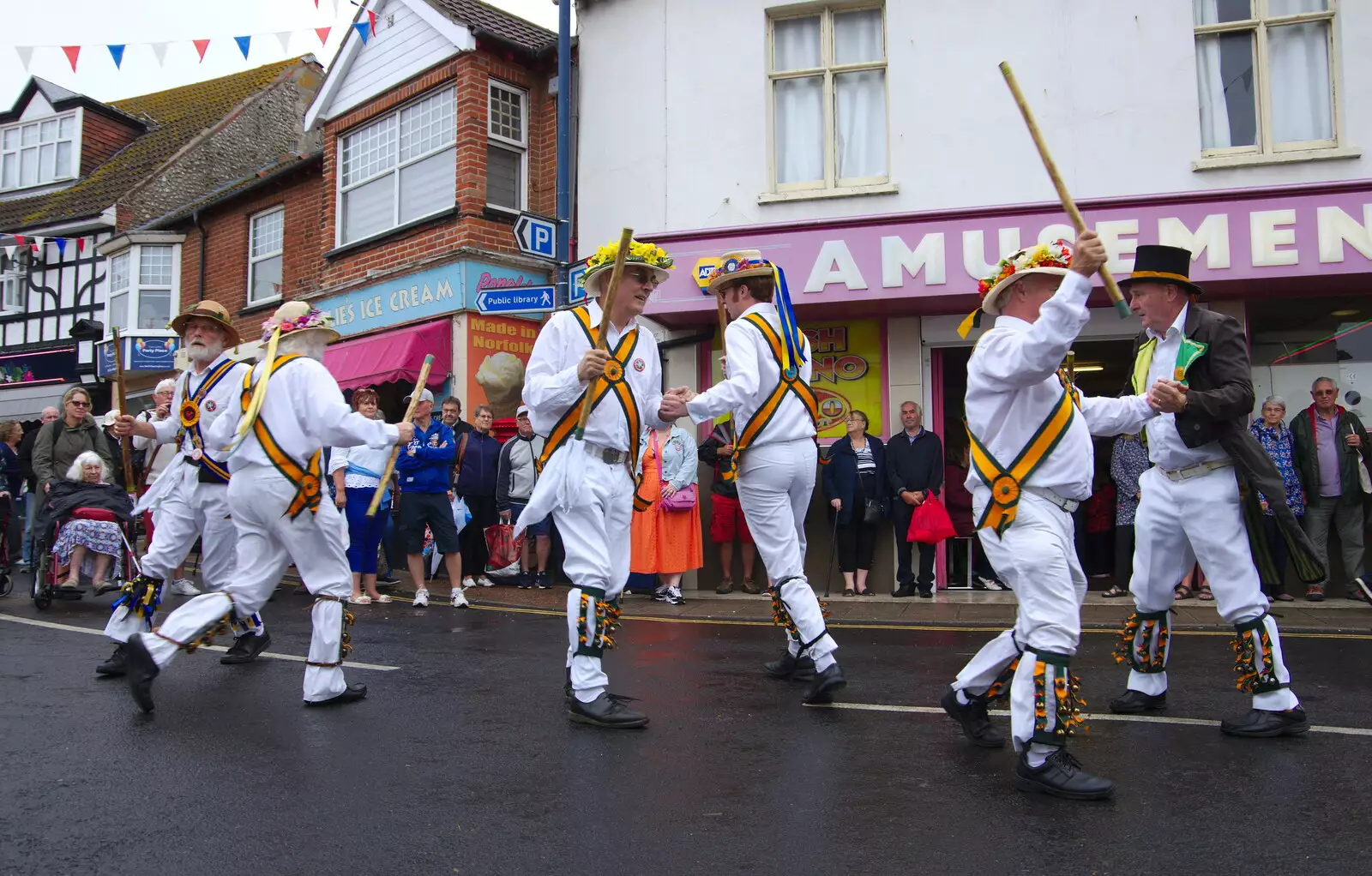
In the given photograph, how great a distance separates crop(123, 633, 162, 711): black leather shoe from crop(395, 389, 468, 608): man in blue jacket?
16.2ft

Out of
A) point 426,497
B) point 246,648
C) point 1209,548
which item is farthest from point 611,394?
point 426,497

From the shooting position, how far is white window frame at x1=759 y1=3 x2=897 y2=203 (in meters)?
12.2

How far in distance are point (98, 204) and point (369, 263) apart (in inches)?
499

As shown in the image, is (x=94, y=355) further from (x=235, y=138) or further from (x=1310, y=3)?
(x=1310, y=3)

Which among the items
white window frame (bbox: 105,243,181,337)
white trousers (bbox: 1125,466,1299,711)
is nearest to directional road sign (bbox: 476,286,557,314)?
white trousers (bbox: 1125,466,1299,711)

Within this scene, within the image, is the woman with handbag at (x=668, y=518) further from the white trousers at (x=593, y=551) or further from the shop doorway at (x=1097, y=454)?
the white trousers at (x=593, y=551)

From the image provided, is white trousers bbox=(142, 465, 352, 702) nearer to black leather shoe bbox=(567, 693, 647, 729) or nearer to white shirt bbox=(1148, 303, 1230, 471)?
black leather shoe bbox=(567, 693, 647, 729)

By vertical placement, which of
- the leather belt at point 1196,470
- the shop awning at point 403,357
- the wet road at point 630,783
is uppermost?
the shop awning at point 403,357

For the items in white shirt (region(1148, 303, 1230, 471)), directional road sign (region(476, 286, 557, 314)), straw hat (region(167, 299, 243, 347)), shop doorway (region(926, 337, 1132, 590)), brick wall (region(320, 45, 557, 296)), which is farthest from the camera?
brick wall (region(320, 45, 557, 296))

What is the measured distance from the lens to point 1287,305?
11109 mm

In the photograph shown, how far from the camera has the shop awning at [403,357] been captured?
46.5ft

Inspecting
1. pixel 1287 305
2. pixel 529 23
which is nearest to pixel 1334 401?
pixel 1287 305

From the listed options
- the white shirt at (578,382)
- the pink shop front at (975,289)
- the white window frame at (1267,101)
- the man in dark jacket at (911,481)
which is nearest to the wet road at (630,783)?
the white shirt at (578,382)

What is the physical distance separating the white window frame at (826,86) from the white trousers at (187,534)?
7638mm
